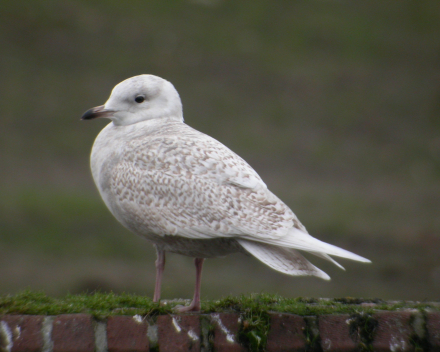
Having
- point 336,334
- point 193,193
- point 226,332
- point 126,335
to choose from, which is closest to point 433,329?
point 336,334

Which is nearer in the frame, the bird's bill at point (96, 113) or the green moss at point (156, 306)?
the green moss at point (156, 306)

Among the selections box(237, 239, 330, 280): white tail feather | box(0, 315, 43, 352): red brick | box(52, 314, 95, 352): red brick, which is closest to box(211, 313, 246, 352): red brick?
box(237, 239, 330, 280): white tail feather

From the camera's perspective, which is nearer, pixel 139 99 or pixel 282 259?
pixel 282 259

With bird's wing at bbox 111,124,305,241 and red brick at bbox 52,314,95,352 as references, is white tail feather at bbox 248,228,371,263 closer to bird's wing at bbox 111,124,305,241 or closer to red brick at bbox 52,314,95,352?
bird's wing at bbox 111,124,305,241

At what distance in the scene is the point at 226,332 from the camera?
250 cm

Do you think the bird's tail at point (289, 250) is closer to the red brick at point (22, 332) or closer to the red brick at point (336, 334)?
the red brick at point (336, 334)

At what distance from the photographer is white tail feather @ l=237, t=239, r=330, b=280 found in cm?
255

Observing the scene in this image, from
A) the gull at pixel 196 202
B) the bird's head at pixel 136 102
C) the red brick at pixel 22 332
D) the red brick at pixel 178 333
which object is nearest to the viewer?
the red brick at pixel 22 332

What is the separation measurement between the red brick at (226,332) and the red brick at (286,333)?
0.47ft

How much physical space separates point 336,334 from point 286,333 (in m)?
0.22

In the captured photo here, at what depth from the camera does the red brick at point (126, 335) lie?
234 centimetres

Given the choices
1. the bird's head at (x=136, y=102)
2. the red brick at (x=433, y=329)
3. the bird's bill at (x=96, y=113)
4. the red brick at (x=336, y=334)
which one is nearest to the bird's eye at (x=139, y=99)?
the bird's head at (x=136, y=102)

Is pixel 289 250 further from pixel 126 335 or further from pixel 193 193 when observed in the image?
pixel 126 335

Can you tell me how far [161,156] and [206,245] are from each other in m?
0.51
